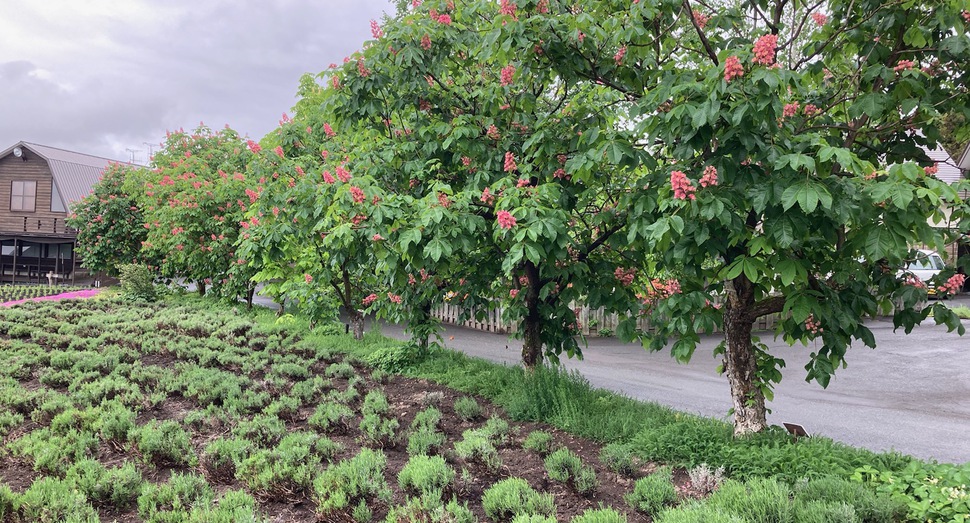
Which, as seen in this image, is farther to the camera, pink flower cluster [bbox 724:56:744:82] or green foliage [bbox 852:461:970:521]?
pink flower cluster [bbox 724:56:744:82]

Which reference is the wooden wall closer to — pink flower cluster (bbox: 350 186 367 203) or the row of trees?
the row of trees

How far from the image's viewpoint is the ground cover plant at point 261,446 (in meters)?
3.23

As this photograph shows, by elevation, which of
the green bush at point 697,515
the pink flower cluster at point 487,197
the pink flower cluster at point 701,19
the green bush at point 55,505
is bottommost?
the green bush at point 55,505

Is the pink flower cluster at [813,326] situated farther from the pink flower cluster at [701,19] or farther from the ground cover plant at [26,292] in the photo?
the ground cover plant at [26,292]

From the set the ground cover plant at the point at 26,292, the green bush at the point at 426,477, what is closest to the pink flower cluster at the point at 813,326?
the green bush at the point at 426,477

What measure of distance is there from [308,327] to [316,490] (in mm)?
6769

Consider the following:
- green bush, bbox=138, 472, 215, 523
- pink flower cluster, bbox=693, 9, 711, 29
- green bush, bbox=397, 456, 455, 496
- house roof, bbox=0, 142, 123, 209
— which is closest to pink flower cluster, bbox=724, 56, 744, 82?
pink flower cluster, bbox=693, 9, 711, 29

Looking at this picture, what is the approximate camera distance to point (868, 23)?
137 inches

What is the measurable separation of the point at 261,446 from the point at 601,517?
2.66 meters

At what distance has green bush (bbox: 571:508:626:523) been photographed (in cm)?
283

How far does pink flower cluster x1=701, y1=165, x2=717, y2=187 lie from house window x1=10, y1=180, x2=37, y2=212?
1266 inches

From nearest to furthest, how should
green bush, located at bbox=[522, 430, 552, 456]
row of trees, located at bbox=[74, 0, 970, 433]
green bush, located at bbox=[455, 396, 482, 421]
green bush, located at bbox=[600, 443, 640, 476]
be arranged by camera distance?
row of trees, located at bbox=[74, 0, 970, 433]
green bush, located at bbox=[600, 443, 640, 476]
green bush, located at bbox=[522, 430, 552, 456]
green bush, located at bbox=[455, 396, 482, 421]

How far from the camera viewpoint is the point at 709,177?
2883mm

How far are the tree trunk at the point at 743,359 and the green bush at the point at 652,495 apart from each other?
0.93 m
